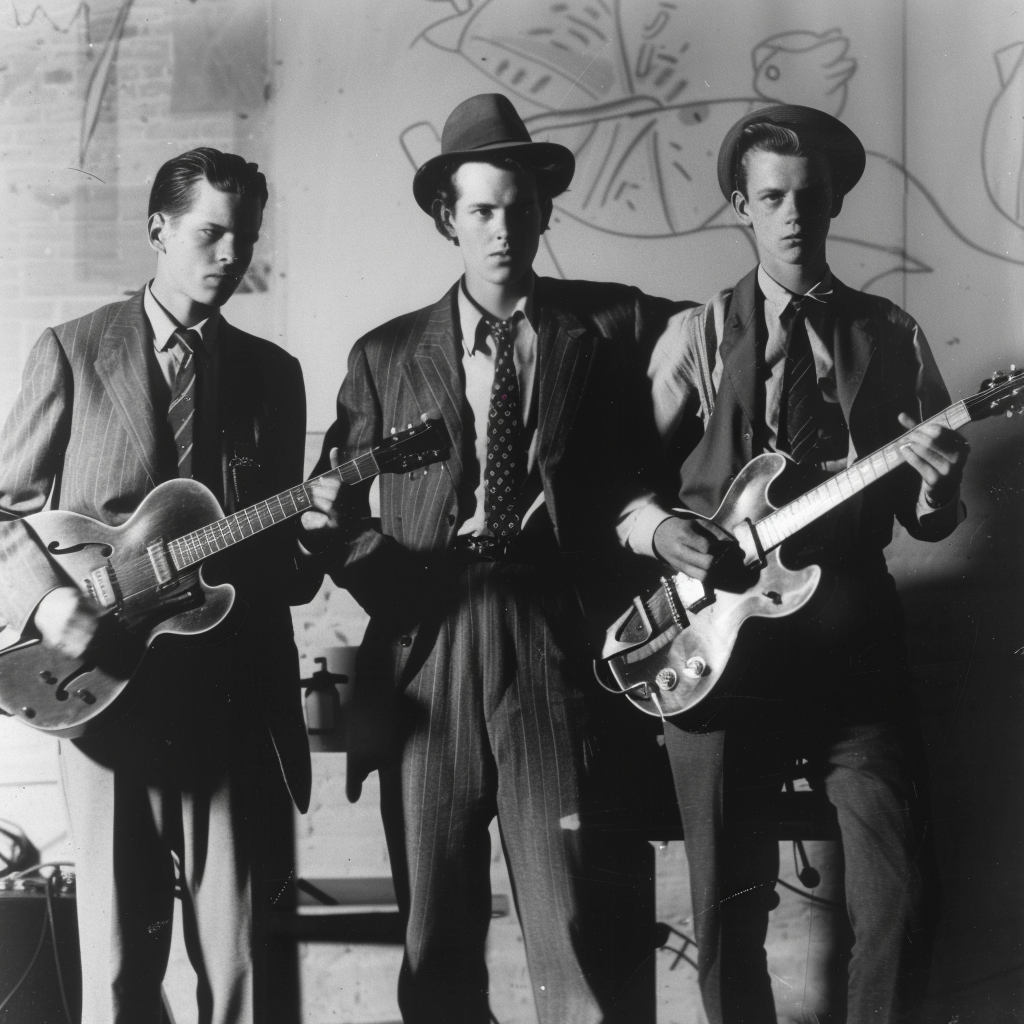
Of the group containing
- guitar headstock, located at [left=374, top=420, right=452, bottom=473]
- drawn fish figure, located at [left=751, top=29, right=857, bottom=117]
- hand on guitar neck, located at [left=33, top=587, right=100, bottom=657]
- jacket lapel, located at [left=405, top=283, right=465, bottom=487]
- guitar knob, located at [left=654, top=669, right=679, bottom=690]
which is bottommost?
guitar knob, located at [left=654, top=669, right=679, bottom=690]

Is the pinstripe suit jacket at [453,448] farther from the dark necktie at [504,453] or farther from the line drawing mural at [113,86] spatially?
the line drawing mural at [113,86]

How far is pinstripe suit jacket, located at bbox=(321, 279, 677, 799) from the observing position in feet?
7.14

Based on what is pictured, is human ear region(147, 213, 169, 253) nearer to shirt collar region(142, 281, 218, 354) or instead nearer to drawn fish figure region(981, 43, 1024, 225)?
shirt collar region(142, 281, 218, 354)

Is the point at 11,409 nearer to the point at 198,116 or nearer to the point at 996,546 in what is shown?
the point at 198,116

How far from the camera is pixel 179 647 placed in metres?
2.20

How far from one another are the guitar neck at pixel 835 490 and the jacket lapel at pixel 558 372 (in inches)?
19.7

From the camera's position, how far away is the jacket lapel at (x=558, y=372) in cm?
218

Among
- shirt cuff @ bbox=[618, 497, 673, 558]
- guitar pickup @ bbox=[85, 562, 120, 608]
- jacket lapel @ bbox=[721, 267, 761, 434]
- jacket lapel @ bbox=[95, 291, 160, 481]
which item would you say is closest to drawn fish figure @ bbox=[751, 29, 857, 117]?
jacket lapel @ bbox=[721, 267, 761, 434]

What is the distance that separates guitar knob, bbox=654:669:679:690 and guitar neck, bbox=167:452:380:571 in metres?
0.79

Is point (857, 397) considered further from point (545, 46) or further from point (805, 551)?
point (545, 46)

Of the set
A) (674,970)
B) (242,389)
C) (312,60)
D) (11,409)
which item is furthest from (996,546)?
(11,409)

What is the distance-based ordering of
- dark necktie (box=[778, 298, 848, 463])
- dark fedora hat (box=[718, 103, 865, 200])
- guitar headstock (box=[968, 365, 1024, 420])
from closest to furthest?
1. guitar headstock (box=[968, 365, 1024, 420])
2. dark necktie (box=[778, 298, 848, 463])
3. dark fedora hat (box=[718, 103, 865, 200])

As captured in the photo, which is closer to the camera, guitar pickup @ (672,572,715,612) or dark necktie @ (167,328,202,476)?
guitar pickup @ (672,572,715,612)

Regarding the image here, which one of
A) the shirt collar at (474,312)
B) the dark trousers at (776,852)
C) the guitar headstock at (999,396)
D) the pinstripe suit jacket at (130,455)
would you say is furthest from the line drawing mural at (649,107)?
the dark trousers at (776,852)
